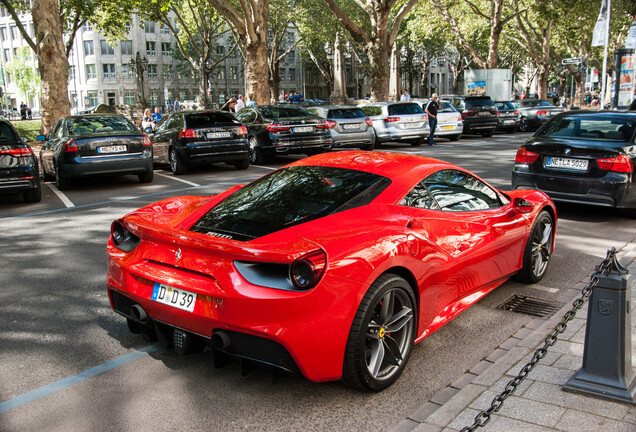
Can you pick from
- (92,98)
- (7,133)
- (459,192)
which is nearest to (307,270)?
(459,192)

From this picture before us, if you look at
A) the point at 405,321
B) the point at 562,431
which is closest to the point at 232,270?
the point at 405,321

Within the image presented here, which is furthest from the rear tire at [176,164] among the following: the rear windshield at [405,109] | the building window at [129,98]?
the building window at [129,98]

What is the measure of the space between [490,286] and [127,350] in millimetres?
2794

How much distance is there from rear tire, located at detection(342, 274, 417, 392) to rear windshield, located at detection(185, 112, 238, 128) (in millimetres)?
11319

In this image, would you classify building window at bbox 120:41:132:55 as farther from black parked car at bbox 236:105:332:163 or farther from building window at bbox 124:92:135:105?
black parked car at bbox 236:105:332:163

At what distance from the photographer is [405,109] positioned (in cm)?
2042

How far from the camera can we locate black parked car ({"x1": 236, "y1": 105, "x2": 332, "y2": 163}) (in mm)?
15578

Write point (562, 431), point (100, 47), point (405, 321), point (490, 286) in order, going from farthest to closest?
1. point (100, 47)
2. point (490, 286)
3. point (405, 321)
4. point (562, 431)

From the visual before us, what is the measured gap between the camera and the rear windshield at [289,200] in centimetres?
361

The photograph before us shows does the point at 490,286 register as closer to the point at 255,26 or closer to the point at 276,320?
the point at 276,320

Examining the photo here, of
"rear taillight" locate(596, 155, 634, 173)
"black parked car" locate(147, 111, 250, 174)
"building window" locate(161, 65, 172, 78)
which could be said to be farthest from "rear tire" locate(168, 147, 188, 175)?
"building window" locate(161, 65, 172, 78)

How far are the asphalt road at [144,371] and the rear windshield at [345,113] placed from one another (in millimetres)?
11742

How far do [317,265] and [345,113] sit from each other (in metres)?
15.6

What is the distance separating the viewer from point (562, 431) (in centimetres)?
296
